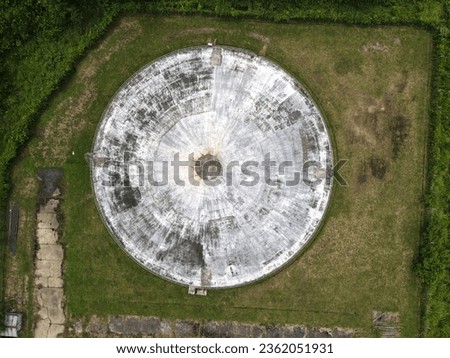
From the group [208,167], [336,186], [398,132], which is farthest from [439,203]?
[208,167]

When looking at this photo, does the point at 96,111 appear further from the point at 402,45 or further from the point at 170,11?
the point at 402,45
